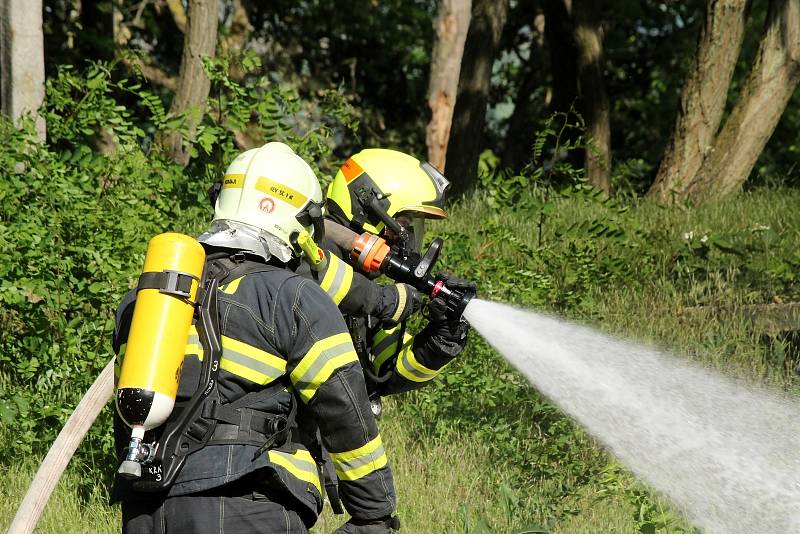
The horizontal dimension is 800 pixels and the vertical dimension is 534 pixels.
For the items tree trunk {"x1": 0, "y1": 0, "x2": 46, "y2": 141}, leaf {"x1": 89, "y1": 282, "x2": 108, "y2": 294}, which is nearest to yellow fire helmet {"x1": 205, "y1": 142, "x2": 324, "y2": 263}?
leaf {"x1": 89, "y1": 282, "x2": 108, "y2": 294}

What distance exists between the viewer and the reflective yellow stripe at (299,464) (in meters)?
3.05

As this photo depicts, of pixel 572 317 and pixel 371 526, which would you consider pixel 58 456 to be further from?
pixel 572 317

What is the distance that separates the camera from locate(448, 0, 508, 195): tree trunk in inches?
404

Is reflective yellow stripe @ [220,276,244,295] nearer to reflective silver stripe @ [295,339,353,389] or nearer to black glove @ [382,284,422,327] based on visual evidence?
reflective silver stripe @ [295,339,353,389]

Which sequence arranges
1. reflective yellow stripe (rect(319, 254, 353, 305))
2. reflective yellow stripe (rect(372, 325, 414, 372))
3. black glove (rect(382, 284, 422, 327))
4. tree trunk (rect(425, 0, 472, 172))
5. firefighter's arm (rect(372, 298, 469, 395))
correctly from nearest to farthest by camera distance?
1. reflective yellow stripe (rect(319, 254, 353, 305))
2. black glove (rect(382, 284, 422, 327))
3. firefighter's arm (rect(372, 298, 469, 395))
4. reflective yellow stripe (rect(372, 325, 414, 372))
5. tree trunk (rect(425, 0, 472, 172))

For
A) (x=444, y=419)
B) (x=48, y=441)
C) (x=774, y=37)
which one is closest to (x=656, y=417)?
(x=444, y=419)

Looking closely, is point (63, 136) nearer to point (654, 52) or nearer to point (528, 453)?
point (528, 453)

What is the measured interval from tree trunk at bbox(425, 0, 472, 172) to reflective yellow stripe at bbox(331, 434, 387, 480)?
291 inches

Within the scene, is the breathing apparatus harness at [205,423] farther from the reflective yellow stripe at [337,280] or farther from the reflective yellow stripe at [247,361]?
the reflective yellow stripe at [337,280]

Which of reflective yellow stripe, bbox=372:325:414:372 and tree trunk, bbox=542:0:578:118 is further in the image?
tree trunk, bbox=542:0:578:118

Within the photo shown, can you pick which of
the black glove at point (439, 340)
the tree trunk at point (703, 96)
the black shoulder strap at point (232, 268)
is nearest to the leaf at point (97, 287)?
the black glove at point (439, 340)

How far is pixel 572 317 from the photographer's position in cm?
709

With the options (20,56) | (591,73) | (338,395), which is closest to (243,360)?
(338,395)

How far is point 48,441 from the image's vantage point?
5941mm
